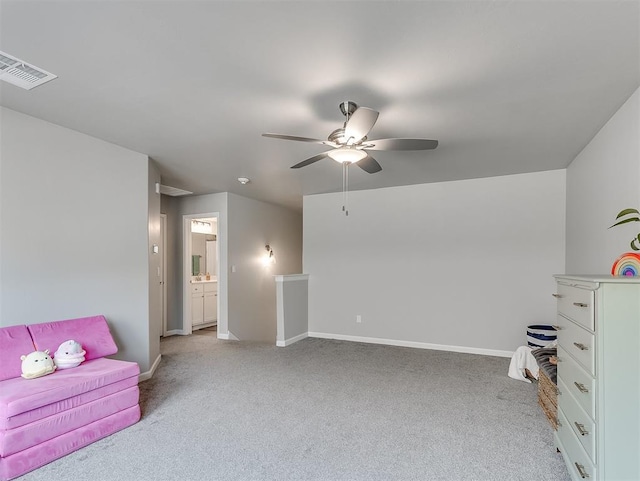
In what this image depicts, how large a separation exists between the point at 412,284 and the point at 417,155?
7.09 ft

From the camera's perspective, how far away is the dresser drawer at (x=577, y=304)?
171cm

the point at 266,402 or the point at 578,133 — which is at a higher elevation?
the point at 578,133

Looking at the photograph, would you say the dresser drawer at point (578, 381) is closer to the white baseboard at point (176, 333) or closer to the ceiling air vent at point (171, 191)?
the ceiling air vent at point (171, 191)

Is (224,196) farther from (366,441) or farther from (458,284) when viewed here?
(366,441)

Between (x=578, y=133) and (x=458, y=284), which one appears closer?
(x=578, y=133)

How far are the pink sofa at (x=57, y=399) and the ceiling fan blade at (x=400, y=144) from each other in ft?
8.29

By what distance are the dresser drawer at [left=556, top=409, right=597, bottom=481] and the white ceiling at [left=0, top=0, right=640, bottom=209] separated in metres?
2.10

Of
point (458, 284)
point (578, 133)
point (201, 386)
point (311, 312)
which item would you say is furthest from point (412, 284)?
point (201, 386)

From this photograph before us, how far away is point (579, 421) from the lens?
187 centimetres

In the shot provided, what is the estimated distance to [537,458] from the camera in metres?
2.30

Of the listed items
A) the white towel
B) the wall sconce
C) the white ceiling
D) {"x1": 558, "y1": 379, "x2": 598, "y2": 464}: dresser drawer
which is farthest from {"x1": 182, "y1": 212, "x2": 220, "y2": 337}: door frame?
{"x1": 558, "y1": 379, "x2": 598, "y2": 464}: dresser drawer

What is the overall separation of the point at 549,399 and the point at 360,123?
8.19 ft

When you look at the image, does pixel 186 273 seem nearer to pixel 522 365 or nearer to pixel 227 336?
pixel 227 336

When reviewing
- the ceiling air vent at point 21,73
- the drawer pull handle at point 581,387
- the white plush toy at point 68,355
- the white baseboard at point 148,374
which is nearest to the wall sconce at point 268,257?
the white baseboard at point 148,374
